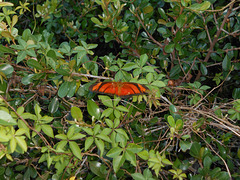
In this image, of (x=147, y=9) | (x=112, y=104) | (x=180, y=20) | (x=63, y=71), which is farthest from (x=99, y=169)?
(x=147, y=9)

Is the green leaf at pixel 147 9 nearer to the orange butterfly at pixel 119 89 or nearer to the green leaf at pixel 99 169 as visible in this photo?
the orange butterfly at pixel 119 89

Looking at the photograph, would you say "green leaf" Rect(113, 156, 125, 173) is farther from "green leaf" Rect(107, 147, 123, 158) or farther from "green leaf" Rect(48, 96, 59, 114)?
"green leaf" Rect(48, 96, 59, 114)

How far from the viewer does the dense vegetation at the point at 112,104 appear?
0.92 meters

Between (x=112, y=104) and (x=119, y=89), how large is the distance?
8 centimetres

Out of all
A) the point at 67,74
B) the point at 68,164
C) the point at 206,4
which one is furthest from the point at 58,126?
the point at 206,4

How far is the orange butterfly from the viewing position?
0.92 meters

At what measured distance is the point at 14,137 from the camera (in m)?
0.71

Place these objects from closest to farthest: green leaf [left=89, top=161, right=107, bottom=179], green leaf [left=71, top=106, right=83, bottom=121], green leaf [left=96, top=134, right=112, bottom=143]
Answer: green leaf [left=96, top=134, right=112, bottom=143] < green leaf [left=71, top=106, right=83, bottom=121] < green leaf [left=89, top=161, right=107, bottom=179]

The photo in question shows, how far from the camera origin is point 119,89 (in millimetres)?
951

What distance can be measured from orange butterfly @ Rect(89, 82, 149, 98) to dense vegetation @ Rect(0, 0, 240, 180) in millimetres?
33

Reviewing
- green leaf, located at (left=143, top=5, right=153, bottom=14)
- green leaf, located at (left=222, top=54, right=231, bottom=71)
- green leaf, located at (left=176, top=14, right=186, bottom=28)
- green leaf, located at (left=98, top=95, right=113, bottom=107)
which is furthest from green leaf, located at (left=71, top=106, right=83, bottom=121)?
green leaf, located at (left=222, top=54, right=231, bottom=71)

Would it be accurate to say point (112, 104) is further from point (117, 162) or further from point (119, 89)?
point (117, 162)

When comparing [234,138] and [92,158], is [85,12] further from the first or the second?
[234,138]

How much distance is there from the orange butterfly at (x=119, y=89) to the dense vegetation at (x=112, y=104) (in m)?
0.03
